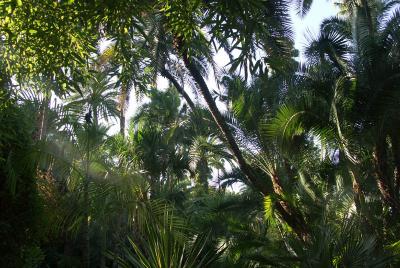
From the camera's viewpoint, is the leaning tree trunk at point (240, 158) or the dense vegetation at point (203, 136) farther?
the leaning tree trunk at point (240, 158)

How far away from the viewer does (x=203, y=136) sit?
14.3 m

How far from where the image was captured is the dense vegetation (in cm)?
421

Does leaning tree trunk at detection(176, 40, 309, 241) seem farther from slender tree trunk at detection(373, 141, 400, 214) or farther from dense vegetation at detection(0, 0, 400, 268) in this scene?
slender tree trunk at detection(373, 141, 400, 214)

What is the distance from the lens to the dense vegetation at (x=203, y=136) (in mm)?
4207

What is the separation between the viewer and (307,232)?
31.4ft

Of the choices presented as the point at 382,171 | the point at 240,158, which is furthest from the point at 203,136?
the point at 382,171

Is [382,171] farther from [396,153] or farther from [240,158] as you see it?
[240,158]

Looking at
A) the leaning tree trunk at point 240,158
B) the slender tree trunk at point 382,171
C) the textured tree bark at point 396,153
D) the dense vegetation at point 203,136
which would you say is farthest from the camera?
the textured tree bark at point 396,153

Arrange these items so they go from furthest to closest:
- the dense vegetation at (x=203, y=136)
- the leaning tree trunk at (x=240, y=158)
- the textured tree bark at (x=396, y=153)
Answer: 1. the textured tree bark at (x=396, y=153)
2. the leaning tree trunk at (x=240, y=158)
3. the dense vegetation at (x=203, y=136)

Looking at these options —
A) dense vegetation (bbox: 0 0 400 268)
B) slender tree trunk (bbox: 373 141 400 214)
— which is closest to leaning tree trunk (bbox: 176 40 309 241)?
dense vegetation (bbox: 0 0 400 268)

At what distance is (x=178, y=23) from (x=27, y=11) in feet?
4.21

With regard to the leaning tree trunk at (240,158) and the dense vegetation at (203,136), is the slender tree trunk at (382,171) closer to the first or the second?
the dense vegetation at (203,136)

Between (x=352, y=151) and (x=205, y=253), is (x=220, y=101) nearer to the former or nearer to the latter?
(x=352, y=151)

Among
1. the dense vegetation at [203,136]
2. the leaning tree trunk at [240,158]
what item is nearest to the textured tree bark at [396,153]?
the dense vegetation at [203,136]
